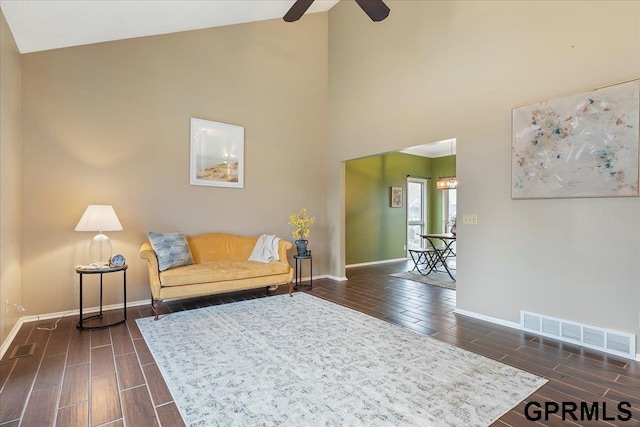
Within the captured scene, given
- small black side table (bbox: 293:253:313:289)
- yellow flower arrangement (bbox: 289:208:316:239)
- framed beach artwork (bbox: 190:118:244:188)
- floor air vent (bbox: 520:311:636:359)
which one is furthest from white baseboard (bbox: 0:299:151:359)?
floor air vent (bbox: 520:311:636:359)

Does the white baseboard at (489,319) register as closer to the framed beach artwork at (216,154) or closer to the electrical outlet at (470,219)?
the electrical outlet at (470,219)

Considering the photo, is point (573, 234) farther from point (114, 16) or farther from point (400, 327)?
point (114, 16)

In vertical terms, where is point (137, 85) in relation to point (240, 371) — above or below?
above

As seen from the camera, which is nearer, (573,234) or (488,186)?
(573,234)

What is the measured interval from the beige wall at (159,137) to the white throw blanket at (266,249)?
38 centimetres

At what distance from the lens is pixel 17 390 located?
2029 mm

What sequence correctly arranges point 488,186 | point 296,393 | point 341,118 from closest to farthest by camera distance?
point 296,393, point 488,186, point 341,118

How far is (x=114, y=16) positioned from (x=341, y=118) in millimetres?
3473

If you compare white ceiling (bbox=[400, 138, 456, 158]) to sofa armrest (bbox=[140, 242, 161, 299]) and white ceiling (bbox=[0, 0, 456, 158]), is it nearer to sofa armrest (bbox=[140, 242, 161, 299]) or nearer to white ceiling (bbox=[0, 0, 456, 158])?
white ceiling (bbox=[0, 0, 456, 158])

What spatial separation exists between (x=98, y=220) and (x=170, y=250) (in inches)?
31.4

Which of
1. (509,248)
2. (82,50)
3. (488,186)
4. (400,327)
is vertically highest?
(82,50)

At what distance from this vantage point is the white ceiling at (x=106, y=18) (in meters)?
2.75

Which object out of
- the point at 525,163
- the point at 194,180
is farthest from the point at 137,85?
the point at 525,163

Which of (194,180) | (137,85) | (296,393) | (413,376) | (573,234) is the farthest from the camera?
(194,180)
